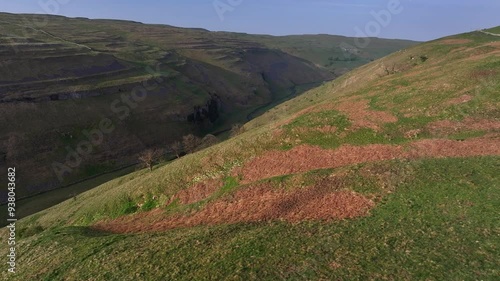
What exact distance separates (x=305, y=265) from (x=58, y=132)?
100 meters

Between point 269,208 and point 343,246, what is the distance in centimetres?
973

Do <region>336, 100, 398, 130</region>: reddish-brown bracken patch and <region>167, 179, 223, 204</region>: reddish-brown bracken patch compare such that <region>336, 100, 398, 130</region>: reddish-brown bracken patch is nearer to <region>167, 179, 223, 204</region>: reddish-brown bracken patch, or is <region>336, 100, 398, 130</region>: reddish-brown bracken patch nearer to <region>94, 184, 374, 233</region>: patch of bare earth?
<region>94, 184, 374, 233</region>: patch of bare earth

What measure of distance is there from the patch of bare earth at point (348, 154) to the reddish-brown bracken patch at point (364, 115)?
511cm

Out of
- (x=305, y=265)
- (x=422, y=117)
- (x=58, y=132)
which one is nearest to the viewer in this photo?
(x=305, y=265)

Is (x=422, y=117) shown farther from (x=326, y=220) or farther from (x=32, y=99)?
(x=32, y=99)

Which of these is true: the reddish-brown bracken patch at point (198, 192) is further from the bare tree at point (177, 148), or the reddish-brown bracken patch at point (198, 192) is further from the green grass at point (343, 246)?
the bare tree at point (177, 148)

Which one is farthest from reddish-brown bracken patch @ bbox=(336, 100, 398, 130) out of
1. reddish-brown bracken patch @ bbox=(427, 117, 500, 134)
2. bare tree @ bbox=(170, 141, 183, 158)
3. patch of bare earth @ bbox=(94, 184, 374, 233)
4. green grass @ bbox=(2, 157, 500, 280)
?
bare tree @ bbox=(170, 141, 183, 158)

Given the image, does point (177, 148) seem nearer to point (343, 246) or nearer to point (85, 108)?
point (85, 108)

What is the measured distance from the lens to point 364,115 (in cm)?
4925

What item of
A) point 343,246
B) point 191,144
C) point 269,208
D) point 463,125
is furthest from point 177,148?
point 343,246

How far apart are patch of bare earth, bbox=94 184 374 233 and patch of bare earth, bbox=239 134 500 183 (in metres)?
5.97

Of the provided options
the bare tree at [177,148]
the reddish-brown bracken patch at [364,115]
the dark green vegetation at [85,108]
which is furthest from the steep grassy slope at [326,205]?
the dark green vegetation at [85,108]

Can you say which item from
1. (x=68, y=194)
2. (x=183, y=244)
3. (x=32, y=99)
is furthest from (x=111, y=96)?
(x=183, y=244)

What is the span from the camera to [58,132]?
105 meters
